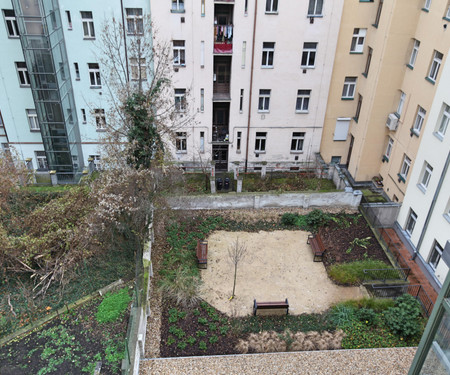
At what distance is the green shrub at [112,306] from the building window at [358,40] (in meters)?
17.0

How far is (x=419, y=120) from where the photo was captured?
19.5 metres

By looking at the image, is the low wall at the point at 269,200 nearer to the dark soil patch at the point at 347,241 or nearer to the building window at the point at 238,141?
the dark soil patch at the point at 347,241

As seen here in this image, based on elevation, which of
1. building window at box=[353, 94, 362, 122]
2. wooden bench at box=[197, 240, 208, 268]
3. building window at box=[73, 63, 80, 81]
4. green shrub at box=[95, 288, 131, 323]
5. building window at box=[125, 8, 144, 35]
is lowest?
wooden bench at box=[197, 240, 208, 268]

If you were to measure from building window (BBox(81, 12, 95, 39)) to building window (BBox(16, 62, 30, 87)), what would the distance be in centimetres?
390

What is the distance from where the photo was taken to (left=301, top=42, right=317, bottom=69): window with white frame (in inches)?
883

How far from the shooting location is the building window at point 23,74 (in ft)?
72.3

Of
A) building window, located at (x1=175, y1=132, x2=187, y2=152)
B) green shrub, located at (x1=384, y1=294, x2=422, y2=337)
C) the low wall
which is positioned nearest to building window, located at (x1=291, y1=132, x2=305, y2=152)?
the low wall

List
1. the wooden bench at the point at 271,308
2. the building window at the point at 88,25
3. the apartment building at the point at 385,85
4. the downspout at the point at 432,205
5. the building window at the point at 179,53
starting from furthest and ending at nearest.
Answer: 1. the building window at the point at 179,53
2. the building window at the point at 88,25
3. the apartment building at the point at 385,85
4. the downspout at the point at 432,205
5. the wooden bench at the point at 271,308

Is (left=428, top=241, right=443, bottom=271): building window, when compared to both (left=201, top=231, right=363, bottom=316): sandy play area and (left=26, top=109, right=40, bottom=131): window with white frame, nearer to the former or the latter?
(left=201, top=231, right=363, bottom=316): sandy play area

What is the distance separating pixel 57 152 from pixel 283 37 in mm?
13944

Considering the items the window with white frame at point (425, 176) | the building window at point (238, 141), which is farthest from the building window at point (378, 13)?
the building window at point (238, 141)

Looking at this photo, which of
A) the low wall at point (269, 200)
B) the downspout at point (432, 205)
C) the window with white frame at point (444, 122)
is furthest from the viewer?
the low wall at point (269, 200)

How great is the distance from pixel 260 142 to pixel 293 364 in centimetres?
1415

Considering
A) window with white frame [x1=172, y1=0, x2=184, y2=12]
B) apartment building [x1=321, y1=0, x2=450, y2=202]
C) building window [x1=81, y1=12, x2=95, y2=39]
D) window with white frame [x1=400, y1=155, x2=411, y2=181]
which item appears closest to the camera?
apartment building [x1=321, y1=0, x2=450, y2=202]
